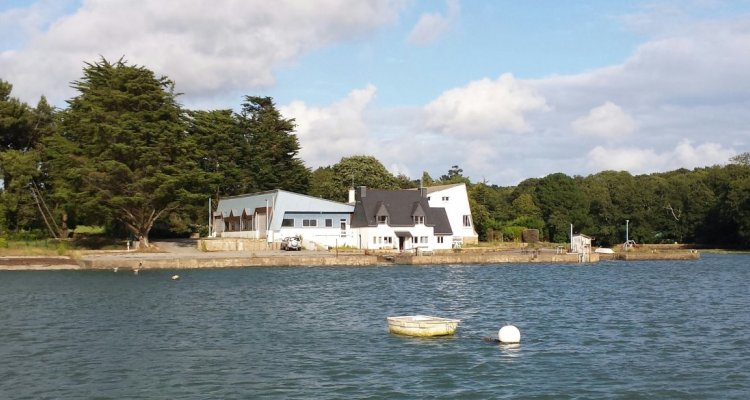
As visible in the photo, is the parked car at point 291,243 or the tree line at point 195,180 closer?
the tree line at point 195,180

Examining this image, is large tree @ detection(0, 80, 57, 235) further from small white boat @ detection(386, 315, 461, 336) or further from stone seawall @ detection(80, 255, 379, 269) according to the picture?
small white boat @ detection(386, 315, 461, 336)

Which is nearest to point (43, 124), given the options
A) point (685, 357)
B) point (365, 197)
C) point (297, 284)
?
point (365, 197)

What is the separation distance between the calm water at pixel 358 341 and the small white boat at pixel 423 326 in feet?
1.35

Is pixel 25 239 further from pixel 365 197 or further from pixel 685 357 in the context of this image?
pixel 685 357

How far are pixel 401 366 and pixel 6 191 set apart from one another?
66.7 m

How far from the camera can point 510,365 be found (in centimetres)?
2308

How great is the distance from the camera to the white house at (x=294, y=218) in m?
78.8

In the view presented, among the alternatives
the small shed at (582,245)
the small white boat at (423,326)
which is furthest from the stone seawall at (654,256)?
the small white boat at (423,326)

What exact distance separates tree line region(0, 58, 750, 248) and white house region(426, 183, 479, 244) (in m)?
13.4

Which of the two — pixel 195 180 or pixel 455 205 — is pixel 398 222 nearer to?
pixel 455 205

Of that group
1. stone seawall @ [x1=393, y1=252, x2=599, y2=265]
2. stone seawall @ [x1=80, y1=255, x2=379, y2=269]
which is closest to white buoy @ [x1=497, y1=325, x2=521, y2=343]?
stone seawall @ [x1=80, y1=255, x2=379, y2=269]

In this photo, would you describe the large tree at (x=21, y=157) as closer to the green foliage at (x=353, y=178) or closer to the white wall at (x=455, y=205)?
the green foliage at (x=353, y=178)

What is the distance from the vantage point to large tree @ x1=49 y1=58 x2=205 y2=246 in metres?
70.4

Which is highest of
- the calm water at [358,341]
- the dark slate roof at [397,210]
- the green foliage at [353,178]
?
the green foliage at [353,178]
